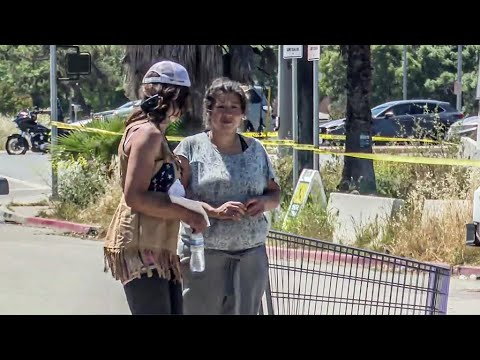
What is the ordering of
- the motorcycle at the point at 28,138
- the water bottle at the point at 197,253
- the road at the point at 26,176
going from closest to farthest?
the water bottle at the point at 197,253 < the road at the point at 26,176 < the motorcycle at the point at 28,138

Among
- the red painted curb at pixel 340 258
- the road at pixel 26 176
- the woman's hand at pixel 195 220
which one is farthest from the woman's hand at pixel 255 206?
the road at pixel 26 176

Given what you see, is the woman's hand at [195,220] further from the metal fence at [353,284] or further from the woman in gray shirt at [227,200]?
the metal fence at [353,284]

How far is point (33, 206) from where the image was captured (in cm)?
1561

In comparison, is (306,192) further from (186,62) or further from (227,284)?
(227,284)

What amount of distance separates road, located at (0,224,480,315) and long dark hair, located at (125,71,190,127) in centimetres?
386

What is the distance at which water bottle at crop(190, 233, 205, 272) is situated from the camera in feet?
15.1

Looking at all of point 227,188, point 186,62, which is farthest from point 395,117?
point 227,188

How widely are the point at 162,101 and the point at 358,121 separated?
10.0 meters

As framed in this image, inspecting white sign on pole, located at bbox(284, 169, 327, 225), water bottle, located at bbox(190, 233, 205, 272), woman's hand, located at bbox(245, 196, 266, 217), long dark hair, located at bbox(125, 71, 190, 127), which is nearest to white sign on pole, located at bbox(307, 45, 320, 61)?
white sign on pole, located at bbox(284, 169, 327, 225)

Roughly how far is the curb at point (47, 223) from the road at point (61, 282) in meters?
0.34

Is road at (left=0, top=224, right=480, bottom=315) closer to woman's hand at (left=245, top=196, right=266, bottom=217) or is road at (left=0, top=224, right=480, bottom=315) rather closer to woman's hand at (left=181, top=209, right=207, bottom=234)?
woman's hand at (left=245, top=196, right=266, bottom=217)

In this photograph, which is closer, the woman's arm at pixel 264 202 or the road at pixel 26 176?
the woman's arm at pixel 264 202

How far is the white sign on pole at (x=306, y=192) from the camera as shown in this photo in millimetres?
11871
